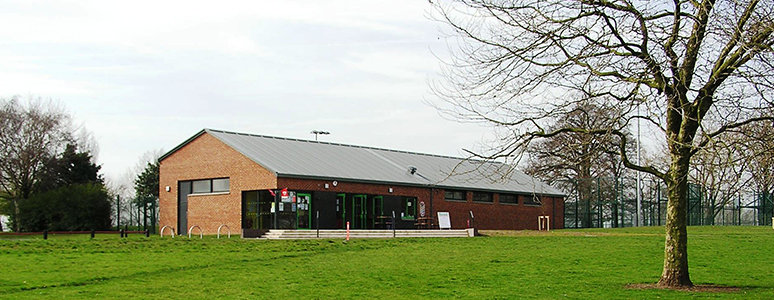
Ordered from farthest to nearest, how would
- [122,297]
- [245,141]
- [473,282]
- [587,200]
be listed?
[587,200], [245,141], [473,282], [122,297]

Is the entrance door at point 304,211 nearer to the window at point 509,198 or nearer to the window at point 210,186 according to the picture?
the window at point 210,186

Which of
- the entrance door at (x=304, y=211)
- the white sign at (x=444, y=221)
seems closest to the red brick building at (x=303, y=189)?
the entrance door at (x=304, y=211)

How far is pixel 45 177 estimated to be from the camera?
51.8 metres

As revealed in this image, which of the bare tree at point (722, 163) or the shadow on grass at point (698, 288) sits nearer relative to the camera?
the bare tree at point (722, 163)

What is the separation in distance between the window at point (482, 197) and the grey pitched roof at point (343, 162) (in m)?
0.45

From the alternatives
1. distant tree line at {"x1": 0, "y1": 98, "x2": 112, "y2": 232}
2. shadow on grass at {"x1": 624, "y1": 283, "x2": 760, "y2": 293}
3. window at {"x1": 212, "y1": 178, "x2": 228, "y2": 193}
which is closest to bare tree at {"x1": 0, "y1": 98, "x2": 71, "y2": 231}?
distant tree line at {"x1": 0, "y1": 98, "x2": 112, "y2": 232}

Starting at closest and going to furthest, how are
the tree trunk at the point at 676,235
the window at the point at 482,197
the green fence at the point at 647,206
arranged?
the tree trunk at the point at 676,235
the window at the point at 482,197
the green fence at the point at 647,206

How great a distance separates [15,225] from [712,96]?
142 feet

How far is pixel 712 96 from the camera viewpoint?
14.2m

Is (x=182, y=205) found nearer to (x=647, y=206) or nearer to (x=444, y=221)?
(x=444, y=221)

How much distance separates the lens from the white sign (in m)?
42.3

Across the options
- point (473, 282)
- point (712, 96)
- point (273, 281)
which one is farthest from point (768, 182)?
Result: point (273, 281)

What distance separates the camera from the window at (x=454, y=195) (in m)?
44.8

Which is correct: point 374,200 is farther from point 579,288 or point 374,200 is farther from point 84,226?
point 579,288
